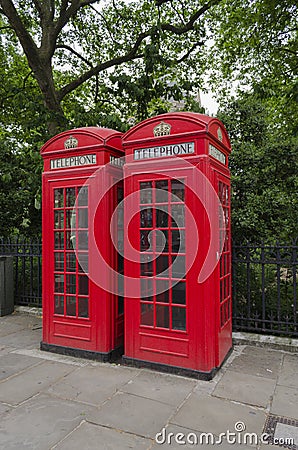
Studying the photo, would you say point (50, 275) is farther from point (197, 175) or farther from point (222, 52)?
point (222, 52)

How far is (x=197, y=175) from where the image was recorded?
13.0 ft

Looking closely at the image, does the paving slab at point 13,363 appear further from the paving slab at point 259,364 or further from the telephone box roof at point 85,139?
the telephone box roof at point 85,139

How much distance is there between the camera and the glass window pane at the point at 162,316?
4.18 meters

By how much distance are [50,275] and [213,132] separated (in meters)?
2.98

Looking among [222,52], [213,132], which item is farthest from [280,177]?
[222,52]

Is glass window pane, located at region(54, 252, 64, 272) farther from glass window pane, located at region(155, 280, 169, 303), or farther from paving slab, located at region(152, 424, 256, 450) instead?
paving slab, located at region(152, 424, 256, 450)

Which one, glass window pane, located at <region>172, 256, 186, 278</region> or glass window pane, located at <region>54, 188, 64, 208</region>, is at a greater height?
glass window pane, located at <region>54, 188, 64, 208</region>

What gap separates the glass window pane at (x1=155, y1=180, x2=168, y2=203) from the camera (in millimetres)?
4184

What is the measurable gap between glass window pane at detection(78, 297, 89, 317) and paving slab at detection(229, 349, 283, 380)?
2.00 meters

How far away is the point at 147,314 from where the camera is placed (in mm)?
4312

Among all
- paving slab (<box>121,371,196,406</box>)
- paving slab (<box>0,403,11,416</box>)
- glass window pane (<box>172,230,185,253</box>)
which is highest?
glass window pane (<box>172,230,185,253</box>)

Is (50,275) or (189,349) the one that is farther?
(50,275)

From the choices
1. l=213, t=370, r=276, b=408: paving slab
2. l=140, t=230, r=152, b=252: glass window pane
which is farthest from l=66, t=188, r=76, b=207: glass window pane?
l=213, t=370, r=276, b=408: paving slab

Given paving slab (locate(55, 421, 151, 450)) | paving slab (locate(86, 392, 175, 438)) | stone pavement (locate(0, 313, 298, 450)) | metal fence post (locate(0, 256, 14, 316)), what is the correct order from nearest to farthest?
paving slab (locate(55, 421, 151, 450)) → stone pavement (locate(0, 313, 298, 450)) → paving slab (locate(86, 392, 175, 438)) → metal fence post (locate(0, 256, 14, 316))
